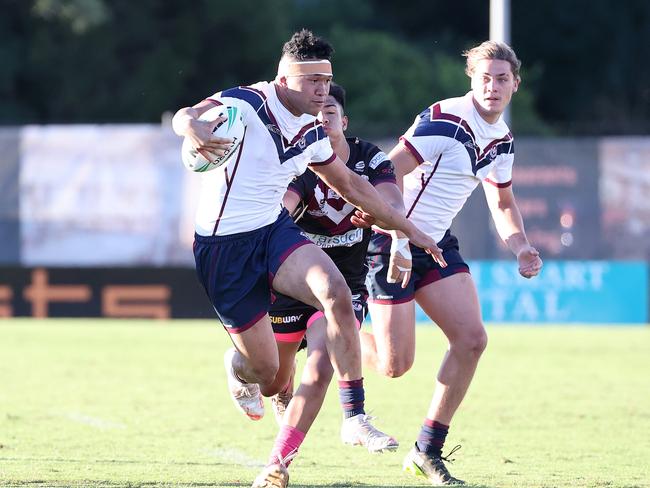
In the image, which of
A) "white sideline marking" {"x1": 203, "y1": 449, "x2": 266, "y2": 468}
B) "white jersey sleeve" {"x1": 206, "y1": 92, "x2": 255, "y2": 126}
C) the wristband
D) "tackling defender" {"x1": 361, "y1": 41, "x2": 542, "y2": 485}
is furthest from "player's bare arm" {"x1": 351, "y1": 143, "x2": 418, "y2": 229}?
"white sideline marking" {"x1": 203, "y1": 449, "x2": 266, "y2": 468}

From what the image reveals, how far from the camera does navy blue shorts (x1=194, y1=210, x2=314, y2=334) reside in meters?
6.59

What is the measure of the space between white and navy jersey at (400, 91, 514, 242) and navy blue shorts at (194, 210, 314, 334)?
1.25 meters

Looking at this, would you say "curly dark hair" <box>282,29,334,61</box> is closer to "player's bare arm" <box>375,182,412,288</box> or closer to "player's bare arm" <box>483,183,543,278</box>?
"player's bare arm" <box>375,182,412,288</box>

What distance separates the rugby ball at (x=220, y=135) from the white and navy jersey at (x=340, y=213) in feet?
3.29

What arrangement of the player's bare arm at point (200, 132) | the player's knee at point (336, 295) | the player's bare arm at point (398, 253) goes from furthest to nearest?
the player's bare arm at point (398, 253), the player's knee at point (336, 295), the player's bare arm at point (200, 132)

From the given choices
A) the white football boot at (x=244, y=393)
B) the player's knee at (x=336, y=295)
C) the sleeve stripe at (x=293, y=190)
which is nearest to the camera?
the player's knee at (x=336, y=295)

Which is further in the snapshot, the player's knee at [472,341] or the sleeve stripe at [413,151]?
the sleeve stripe at [413,151]

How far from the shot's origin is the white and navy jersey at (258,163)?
21.5 ft

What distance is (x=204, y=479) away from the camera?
690 cm

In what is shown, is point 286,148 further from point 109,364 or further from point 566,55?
point 566,55

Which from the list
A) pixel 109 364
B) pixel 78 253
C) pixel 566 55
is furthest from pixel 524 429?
pixel 566 55

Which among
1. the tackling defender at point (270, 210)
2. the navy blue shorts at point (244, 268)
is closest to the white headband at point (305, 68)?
the tackling defender at point (270, 210)

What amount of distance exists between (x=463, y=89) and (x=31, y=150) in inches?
648

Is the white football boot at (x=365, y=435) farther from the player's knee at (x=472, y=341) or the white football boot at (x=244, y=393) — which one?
the white football boot at (x=244, y=393)
